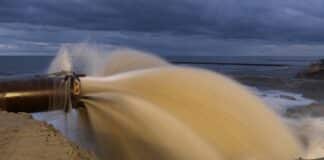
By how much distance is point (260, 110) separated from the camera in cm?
772

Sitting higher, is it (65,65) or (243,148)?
(65,65)

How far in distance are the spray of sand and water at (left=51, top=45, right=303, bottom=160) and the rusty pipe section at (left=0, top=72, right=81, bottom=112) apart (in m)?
0.23

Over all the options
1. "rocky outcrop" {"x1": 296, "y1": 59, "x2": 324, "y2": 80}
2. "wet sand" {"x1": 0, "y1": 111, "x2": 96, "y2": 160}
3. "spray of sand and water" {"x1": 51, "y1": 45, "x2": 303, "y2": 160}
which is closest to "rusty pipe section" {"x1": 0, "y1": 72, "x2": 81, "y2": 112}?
"spray of sand and water" {"x1": 51, "y1": 45, "x2": 303, "y2": 160}

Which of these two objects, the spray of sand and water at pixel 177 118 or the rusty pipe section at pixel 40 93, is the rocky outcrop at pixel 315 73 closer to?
the spray of sand and water at pixel 177 118

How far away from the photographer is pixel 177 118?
265 inches

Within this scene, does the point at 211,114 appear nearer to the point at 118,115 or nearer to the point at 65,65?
the point at 118,115

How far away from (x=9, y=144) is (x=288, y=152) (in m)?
5.37

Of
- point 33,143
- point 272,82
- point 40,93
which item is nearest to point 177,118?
point 40,93

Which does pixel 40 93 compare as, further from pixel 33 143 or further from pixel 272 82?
pixel 272 82

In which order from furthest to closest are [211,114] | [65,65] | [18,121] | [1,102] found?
[65,65], [211,114], [1,102], [18,121]

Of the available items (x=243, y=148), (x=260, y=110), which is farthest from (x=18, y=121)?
(x=260, y=110)

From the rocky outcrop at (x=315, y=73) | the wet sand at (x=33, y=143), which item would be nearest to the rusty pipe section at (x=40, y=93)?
the wet sand at (x=33, y=143)

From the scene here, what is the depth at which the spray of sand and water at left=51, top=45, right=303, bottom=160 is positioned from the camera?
6469 millimetres

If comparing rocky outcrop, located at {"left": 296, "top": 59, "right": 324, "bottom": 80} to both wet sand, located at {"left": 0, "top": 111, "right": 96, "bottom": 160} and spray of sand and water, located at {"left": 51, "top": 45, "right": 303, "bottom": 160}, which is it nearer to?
spray of sand and water, located at {"left": 51, "top": 45, "right": 303, "bottom": 160}
